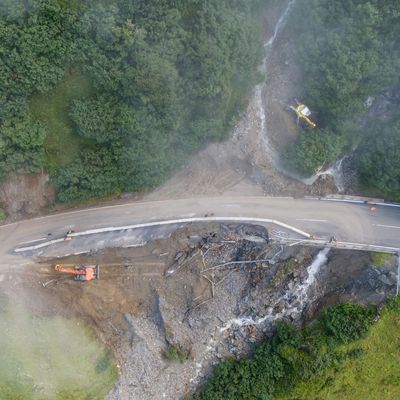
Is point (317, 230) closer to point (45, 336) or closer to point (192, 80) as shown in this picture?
point (192, 80)

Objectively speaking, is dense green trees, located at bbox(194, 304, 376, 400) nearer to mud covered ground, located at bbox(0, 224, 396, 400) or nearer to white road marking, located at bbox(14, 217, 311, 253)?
mud covered ground, located at bbox(0, 224, 396, 400)

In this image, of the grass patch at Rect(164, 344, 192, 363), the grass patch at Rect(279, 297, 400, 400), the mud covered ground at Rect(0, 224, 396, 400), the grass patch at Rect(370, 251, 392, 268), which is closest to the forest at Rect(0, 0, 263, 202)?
the mud covered ground at Rect(0, 224, 396, 400)

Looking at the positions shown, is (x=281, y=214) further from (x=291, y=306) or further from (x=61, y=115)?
(x=61, y=115)

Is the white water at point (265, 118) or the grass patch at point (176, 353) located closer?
the grass patch at point (176, 353)

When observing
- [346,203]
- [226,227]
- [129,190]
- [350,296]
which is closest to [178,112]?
[129,190]

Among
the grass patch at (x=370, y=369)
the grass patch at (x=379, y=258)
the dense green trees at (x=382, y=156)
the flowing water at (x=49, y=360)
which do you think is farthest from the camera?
the grass patch at (x=379, y=258)

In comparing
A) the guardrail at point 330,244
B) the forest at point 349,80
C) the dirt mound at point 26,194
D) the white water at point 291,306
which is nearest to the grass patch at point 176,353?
the white water at point 291,306

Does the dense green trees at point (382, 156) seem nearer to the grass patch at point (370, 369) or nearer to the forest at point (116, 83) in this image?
the grass patch at point (370, 369)
